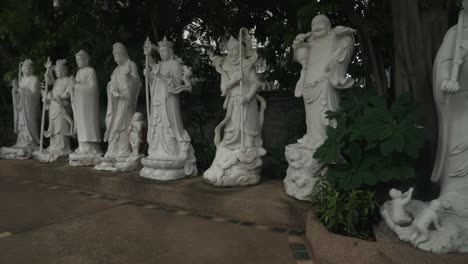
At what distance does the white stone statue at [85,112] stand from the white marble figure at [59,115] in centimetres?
51

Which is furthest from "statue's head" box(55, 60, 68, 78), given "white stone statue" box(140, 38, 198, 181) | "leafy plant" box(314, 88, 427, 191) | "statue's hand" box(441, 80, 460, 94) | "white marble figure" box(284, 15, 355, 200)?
"statue's hand" box(441, 80, 460, 94)

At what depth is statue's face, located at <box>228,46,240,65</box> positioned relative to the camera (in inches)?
182

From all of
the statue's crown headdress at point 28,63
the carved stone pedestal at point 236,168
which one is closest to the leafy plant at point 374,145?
the carved stone pedestal at point 236,168

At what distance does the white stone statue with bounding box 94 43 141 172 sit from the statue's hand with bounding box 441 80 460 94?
408 cm

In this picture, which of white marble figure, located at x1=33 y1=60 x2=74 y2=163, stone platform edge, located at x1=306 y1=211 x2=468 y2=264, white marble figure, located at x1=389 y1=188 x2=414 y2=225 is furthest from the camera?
white marble figure, located at x1=33 y1=60 x2=74 y2=163

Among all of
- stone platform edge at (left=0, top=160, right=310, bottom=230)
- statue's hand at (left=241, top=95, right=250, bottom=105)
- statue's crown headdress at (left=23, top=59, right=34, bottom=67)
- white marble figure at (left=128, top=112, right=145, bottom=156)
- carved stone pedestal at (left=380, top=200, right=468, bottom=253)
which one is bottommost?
stone platform edge at (left=0, top=160, right=310, bottom=230)

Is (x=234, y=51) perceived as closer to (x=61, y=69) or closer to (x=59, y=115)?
(x=61, y=69)

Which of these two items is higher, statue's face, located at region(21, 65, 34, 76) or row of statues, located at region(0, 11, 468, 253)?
statue's face, located at region(21, 65, 34, 76)

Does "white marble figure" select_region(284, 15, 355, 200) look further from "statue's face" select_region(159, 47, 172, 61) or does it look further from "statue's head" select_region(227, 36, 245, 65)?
"statue's face" select_region(159, 47, 172, 61)

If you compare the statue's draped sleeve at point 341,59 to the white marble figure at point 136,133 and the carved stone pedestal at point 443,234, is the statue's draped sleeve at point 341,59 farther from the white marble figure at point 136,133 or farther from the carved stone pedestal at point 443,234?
the white marble figure at point 136,133

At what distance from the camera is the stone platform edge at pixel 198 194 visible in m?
3.87

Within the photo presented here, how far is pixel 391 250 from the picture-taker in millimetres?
2582

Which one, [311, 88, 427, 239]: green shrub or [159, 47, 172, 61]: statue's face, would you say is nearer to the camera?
[311, 88, 427, 239]: green shrub

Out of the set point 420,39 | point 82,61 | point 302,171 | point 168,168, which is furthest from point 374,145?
point 82,61
